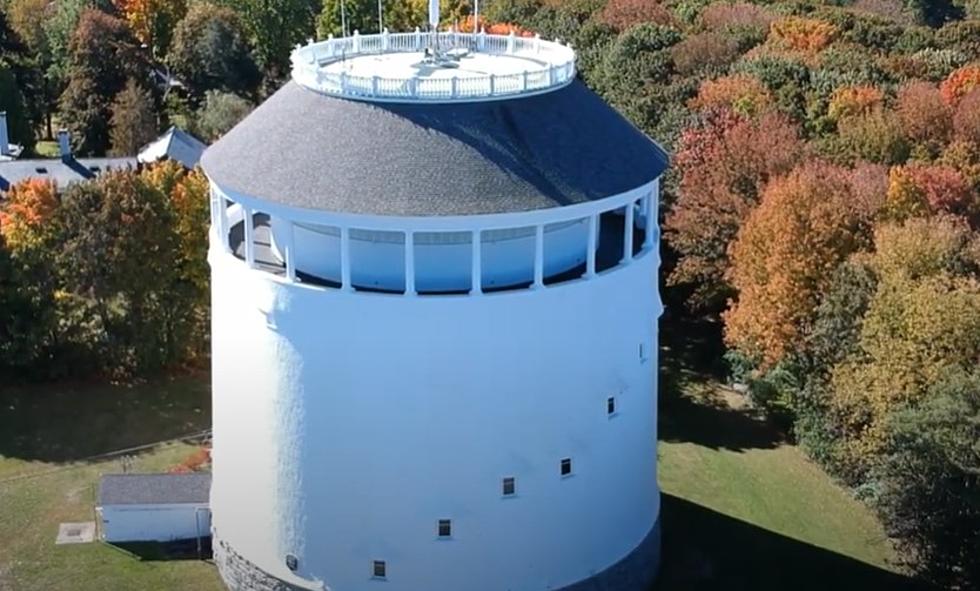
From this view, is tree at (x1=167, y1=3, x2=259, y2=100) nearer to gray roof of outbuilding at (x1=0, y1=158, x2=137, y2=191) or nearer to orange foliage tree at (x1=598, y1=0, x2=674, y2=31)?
gray roof of outbuilding at (x1=0, y1=158, x2=137, y2=191)

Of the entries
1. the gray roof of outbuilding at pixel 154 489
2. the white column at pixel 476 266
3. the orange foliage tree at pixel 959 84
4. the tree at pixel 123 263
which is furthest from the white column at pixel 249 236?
the orange foliage tree at pixel 959 84

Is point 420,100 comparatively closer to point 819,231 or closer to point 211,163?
point 211,163

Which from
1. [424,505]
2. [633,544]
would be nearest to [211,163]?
[424,505]

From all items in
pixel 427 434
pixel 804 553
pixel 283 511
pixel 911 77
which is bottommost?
pixel 804 553

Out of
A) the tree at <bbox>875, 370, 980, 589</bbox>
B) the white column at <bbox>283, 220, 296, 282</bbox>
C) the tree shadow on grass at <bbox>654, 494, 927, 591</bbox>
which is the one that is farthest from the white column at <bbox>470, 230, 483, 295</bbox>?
the tree at <bbox>875, 370, 980, 589</bbox>

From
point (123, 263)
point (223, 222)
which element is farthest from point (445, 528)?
point (123, 263)

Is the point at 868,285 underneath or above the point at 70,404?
→ above

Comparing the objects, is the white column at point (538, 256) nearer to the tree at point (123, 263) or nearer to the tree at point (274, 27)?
the tree at point (123, 263)
